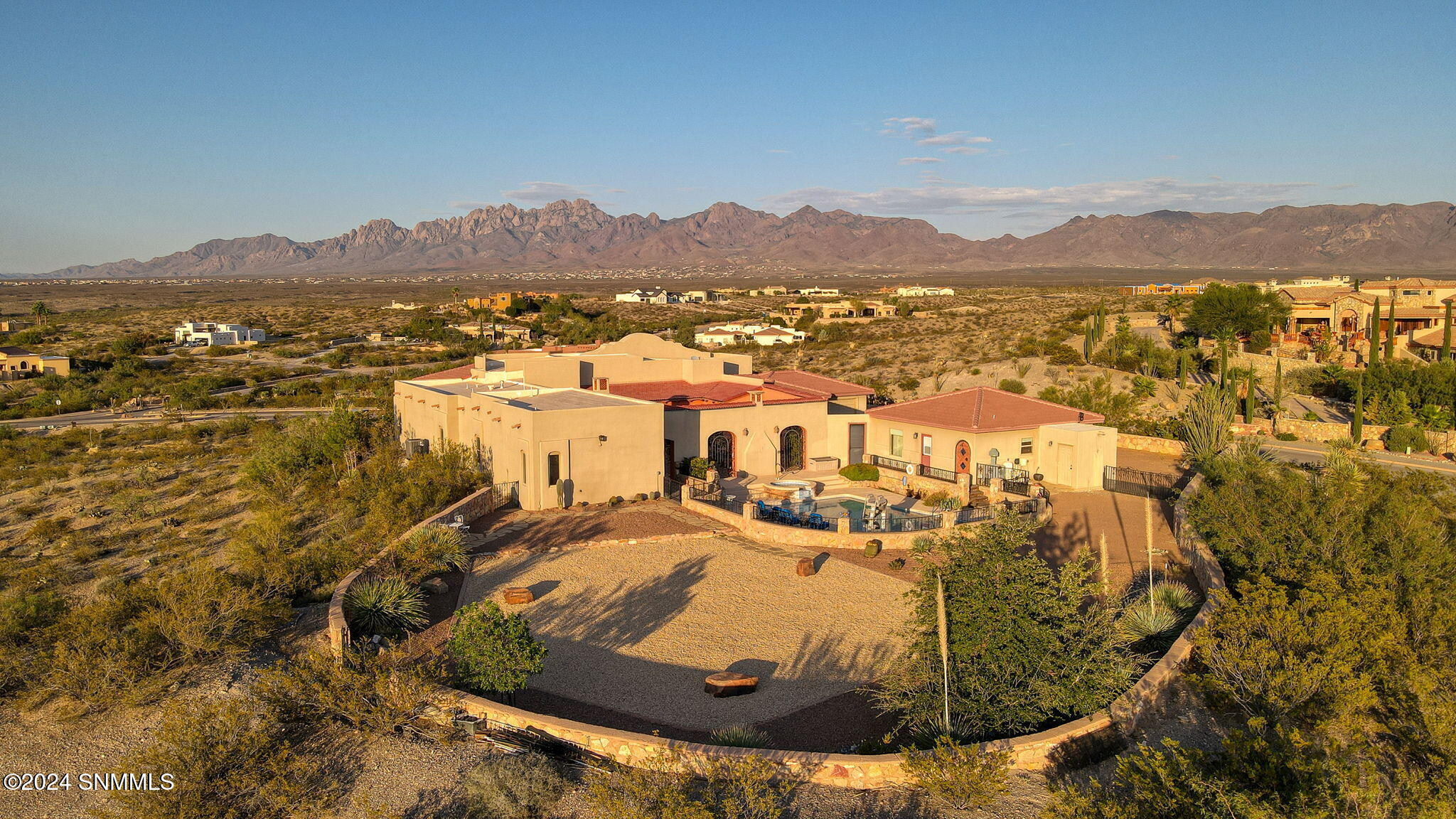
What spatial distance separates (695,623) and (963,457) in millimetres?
13540

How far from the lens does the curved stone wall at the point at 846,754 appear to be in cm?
955

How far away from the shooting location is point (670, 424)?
2575 centimetres

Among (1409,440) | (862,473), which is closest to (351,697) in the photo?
(862,473)

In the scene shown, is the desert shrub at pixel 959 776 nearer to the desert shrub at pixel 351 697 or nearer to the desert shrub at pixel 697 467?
the desert shrub at pixel 351 697

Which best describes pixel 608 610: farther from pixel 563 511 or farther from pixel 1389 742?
pixel 1389 742

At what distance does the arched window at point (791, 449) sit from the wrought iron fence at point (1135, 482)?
28.9 ft

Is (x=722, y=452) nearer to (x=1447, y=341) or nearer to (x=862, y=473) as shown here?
(x=862, y=473)

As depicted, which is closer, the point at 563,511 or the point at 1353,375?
the point at 563,511

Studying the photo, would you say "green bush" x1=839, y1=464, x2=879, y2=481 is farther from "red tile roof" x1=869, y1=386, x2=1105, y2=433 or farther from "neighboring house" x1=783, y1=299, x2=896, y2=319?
"neighboring house" x1=783, y1=299, x2=896, y2=319

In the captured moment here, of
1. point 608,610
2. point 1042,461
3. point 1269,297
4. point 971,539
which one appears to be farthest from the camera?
point 1269,297

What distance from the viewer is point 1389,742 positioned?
34.7 feet

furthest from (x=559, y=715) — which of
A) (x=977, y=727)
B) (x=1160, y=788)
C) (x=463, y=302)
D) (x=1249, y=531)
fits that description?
(x=463, y=302)

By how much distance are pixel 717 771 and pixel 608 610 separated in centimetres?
650

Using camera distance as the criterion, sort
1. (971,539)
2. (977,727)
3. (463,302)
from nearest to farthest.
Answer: (977,727) → (971,539) → (463,302)
